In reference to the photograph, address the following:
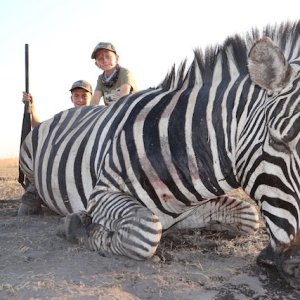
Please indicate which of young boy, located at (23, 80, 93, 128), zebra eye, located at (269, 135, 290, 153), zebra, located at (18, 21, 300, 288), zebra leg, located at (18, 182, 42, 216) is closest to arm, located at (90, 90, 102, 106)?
young boy, located at (23, 80, 93, 128)

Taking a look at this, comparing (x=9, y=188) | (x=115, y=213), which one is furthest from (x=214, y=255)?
(x=9, y=188)

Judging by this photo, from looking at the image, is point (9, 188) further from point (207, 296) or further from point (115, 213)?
point (207, 296)

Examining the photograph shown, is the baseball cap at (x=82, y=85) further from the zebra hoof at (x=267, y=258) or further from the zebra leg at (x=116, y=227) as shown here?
the zebra hoof at (x=267, y=258)

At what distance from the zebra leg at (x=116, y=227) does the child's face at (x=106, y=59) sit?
3603 mm

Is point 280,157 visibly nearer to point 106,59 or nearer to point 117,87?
point 117,87

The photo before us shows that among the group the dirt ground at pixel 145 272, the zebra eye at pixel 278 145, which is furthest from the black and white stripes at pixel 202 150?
the dirt ground at pixel 145 272

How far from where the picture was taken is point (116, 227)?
3.42m

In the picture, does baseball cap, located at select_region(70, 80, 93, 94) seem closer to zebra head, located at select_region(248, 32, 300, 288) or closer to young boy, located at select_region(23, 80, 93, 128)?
young boy, located at select_region(23, 80, 93, 128)

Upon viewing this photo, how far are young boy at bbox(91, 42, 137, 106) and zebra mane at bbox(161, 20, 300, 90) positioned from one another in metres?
2.90

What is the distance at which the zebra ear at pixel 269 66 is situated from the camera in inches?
105

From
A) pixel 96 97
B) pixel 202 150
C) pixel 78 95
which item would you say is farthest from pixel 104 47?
pixel 202 150

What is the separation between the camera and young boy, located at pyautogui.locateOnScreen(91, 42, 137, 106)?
6.86m

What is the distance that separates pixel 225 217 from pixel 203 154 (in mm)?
1168

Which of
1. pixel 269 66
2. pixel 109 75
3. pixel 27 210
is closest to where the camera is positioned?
pixel 269 66
